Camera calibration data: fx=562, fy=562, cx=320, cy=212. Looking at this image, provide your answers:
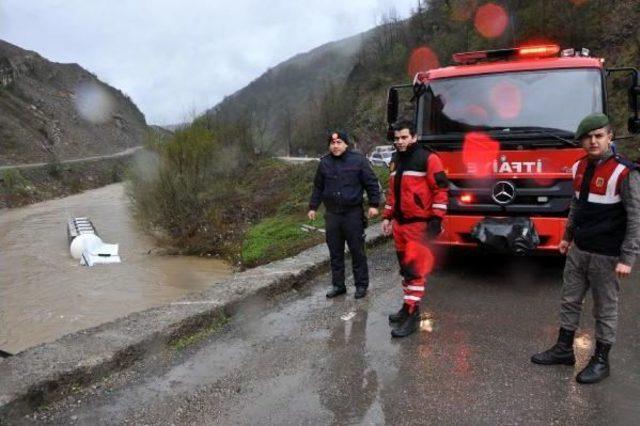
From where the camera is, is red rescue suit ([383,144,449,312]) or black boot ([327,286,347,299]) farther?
black boot ([327,286,347,299])

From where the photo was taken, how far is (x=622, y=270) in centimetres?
376

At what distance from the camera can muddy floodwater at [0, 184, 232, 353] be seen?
1020 cm

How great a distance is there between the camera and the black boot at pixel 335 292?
616 centimetres

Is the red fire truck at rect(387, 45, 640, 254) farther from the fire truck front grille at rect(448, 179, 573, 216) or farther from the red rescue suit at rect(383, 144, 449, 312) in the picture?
the red rescue suit at rect(383, 144, 449, 312)

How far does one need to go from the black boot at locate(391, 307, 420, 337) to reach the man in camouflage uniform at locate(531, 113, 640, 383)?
119cm

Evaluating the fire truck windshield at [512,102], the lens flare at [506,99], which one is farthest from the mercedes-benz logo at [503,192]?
the lens flare at [506,99]

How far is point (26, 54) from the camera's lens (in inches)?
3100

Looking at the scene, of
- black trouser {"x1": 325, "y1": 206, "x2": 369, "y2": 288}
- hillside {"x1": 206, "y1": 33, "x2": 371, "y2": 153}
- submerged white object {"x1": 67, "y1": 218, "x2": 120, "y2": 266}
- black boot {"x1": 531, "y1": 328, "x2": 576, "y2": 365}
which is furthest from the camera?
hillside {"x1": 206, "y1": 33, "x2": 371, "y2": 153}

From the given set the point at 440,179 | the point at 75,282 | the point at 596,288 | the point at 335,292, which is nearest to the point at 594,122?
the point at 596,288

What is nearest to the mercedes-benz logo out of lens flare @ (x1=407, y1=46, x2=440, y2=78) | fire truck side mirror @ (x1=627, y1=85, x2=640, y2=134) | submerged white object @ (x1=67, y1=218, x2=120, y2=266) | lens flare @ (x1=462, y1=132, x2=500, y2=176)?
lens flare @ (x1=462, y1=132, x2=500, y2=176)

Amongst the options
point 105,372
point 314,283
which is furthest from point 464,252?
point 105,372

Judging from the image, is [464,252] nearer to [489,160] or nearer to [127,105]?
[489,160]

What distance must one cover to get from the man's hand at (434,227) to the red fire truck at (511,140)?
4.08 feet

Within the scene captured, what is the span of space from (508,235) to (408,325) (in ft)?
5.38
